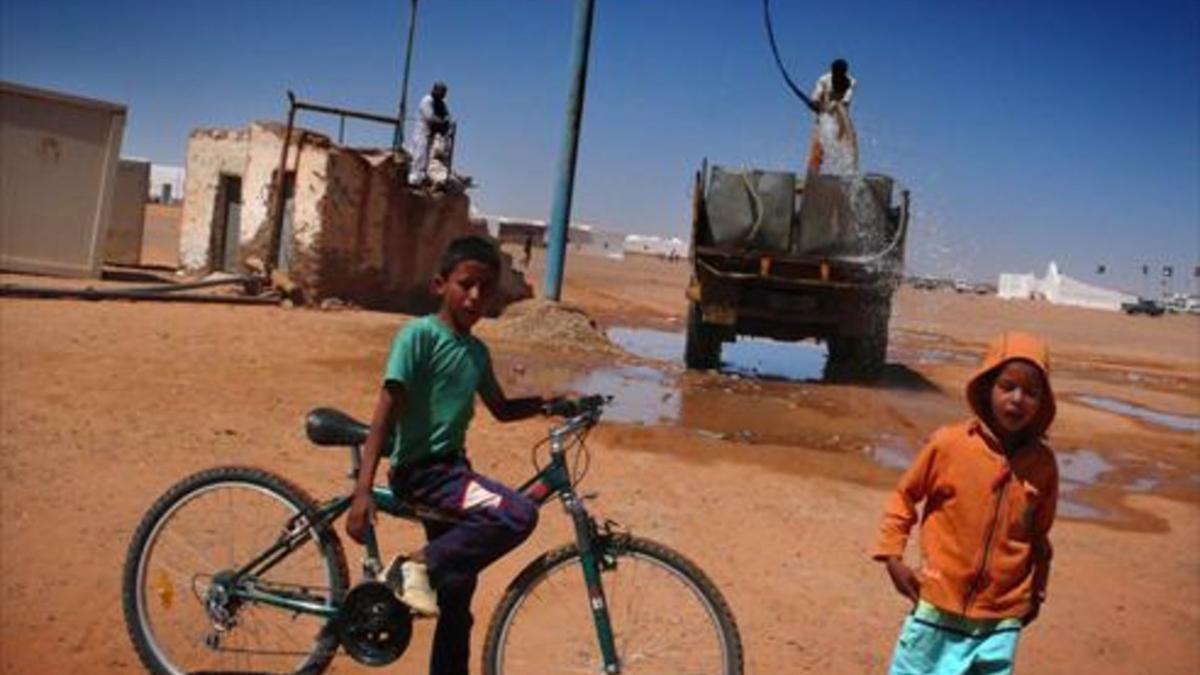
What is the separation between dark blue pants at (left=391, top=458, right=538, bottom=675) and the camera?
3068 millimetres

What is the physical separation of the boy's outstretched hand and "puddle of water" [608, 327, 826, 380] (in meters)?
10.5

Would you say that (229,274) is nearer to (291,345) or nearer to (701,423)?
(291,345)

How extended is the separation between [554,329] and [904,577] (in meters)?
11.5

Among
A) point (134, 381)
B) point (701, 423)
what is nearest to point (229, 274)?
point (134, 381)

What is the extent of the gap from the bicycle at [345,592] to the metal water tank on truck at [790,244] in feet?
29.3

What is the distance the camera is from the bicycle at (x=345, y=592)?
317 cm

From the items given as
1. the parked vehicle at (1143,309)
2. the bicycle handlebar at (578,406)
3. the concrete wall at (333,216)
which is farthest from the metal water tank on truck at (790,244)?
the parked vehicle at (1143,309)

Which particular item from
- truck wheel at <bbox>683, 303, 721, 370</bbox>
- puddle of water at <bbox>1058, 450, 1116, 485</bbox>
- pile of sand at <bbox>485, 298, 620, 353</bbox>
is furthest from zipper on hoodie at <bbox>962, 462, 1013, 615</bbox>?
pile of sand at <bbox>485, 298, 620, 353</bbox>

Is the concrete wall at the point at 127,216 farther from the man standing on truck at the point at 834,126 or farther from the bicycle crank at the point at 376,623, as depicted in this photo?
the bicycle crank at the point at 376,623

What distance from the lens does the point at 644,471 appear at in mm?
6977

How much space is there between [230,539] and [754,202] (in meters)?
9.63

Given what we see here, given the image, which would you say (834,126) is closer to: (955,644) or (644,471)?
(644,471)

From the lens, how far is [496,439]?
294 inches

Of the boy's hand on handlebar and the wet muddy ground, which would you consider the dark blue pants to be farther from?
the wet muddy ground
